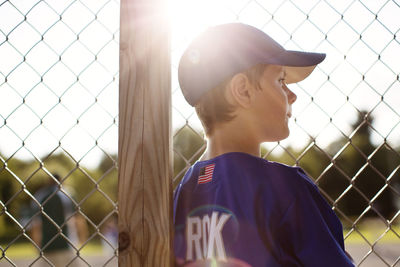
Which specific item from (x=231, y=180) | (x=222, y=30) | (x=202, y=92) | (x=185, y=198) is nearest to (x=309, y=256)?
(x=231, y=180)

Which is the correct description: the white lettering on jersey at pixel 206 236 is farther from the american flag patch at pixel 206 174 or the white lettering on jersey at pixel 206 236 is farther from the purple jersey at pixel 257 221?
the american flag patch at pixel 206 174

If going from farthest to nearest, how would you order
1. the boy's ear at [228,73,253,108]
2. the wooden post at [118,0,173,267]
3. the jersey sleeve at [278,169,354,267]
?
the boy's ear at [228,73,253,108] < the jersey sleeve at [278,169,354,267] < the wooden post at [118,0,173,267]

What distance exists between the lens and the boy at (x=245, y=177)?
99 cm

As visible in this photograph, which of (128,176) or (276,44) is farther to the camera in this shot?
(276,44)

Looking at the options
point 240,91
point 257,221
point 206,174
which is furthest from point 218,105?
point 257,221

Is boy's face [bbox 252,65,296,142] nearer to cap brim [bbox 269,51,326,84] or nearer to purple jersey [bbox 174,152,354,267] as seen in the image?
cap brim [bbox 269,51,326,84]

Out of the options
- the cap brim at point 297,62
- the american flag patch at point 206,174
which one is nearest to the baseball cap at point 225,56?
the cap brim at point 297,62

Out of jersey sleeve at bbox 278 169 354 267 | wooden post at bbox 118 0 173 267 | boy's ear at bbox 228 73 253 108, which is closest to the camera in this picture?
wooden post at bbox 118 0 173 267

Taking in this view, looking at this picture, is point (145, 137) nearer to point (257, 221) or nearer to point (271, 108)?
point (257, 221)

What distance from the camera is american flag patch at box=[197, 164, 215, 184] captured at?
114cm

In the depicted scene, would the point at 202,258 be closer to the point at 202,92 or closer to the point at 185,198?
the point at 185,198

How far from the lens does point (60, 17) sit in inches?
58.2

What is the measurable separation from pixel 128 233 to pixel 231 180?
35 centimetres

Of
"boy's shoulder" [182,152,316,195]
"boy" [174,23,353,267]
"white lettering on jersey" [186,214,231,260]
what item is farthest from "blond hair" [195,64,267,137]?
"white lettering on jersey" [186,214,231,260]
